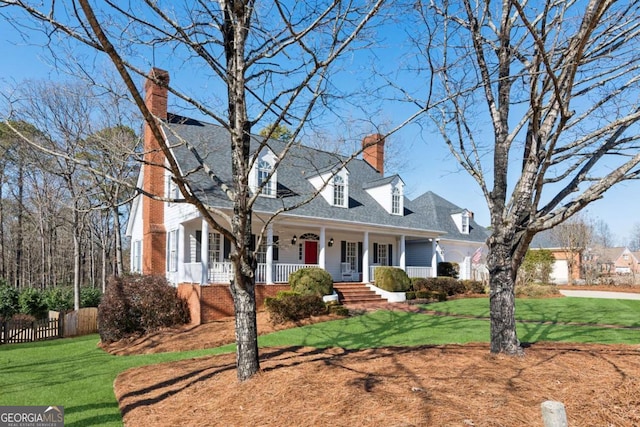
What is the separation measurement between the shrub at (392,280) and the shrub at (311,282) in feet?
10.8

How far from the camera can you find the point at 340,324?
1155cm

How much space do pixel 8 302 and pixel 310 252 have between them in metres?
15.1

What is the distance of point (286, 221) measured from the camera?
16.2 meters

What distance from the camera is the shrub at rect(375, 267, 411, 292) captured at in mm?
17375

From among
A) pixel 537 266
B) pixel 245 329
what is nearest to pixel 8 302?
pixel 245 329

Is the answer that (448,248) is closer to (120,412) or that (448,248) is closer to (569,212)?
(569,212)

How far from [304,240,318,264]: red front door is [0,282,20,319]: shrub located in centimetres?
1450

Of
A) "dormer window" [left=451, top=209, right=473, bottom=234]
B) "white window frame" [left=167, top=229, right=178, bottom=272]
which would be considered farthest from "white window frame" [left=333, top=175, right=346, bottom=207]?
"dormer window" [left=451, top=209, right=473, bottom=234]

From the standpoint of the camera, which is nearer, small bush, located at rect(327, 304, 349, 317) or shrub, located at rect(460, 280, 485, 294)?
small bush, located at rect(327, 304, 349, 317)

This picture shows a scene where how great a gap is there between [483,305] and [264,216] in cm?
913

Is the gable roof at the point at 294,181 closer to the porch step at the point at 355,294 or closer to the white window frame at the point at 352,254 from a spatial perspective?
the white window frame at the point at 352,254

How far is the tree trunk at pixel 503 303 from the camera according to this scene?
5676mm

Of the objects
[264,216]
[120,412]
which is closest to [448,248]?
[264,216]

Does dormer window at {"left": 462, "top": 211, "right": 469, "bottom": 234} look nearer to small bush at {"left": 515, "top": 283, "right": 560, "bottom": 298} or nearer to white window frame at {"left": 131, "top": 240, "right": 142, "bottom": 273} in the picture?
small bush at {"left": 515, "top": 283, "right": 560, "bottom": 298}
